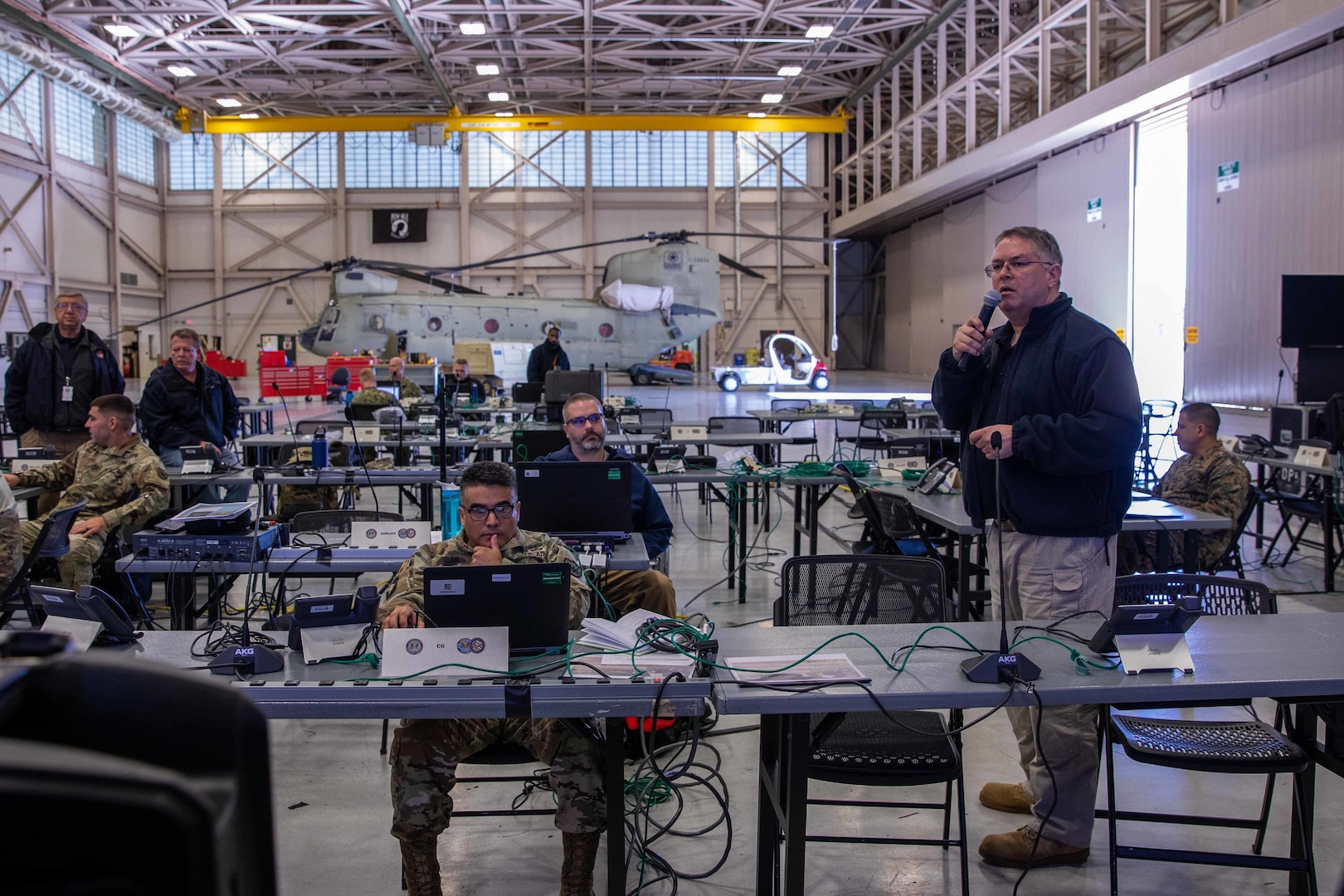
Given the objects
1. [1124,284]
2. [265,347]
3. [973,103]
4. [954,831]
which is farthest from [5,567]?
[265,347]

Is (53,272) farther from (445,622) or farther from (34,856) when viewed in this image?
(34,856)

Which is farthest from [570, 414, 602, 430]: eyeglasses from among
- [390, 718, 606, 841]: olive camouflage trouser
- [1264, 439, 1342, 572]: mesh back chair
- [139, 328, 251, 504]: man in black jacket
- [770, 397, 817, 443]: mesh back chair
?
[770, 397, 817, 443]: mesh back chair

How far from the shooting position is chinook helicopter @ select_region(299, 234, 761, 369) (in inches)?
784

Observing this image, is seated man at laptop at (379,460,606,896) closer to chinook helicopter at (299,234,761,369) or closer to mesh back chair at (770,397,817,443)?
mesh back chair at (770,397,817,443)

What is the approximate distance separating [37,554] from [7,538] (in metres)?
0.14

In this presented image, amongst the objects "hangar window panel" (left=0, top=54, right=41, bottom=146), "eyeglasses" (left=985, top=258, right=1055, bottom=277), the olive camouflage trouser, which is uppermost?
"hangar window panel" (left=0, top=54, right=41, bottom=146)

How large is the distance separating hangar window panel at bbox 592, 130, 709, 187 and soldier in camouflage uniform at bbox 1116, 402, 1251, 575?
24.0 m

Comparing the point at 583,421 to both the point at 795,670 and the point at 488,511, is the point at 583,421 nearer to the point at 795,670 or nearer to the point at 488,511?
the point at 488,511

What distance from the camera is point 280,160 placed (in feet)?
89.8

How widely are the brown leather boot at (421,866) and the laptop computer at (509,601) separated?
0.54 meters

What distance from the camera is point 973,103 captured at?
61.0 feet

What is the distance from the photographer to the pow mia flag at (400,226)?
1069 inches

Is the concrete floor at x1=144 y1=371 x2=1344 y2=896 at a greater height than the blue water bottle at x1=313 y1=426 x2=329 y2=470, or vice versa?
the blue water bottle at x1=313 y1=426 x2=329 y2=470

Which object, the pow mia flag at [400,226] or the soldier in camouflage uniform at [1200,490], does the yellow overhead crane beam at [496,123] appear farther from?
the soldier in camouflage uniform at [1200,490]
